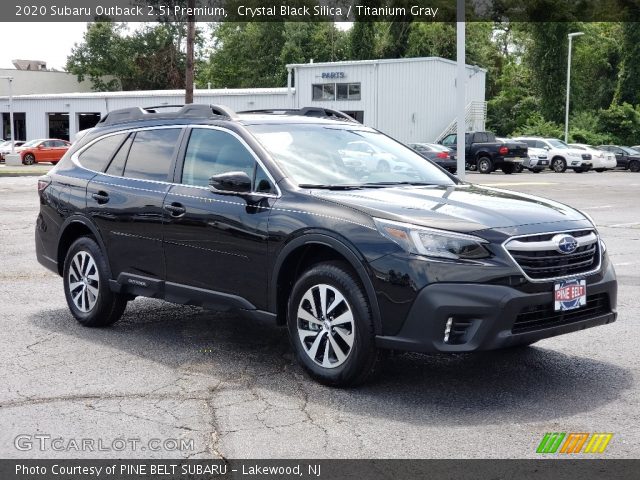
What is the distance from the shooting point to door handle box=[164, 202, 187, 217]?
21.2 ft

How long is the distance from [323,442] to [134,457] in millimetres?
960

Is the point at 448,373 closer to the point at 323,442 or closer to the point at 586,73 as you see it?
the point at 323,442

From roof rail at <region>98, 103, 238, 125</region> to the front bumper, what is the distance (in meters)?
2.36

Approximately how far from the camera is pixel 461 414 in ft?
16.5

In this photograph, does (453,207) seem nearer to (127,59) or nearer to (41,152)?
(41,152)

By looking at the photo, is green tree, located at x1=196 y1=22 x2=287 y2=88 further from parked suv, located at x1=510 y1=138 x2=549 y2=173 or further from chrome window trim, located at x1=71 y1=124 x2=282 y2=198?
chrome window trim, located at x1=71 y1=124 x2=282 y2=198

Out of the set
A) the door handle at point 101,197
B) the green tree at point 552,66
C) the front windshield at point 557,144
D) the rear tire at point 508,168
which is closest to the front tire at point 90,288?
the door handle at point 101,197

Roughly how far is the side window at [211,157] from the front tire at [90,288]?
47.8 inches

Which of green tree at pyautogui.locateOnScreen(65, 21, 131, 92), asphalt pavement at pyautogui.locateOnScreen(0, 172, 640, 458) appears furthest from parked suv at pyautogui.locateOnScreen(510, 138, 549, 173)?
green tree at pyautogui.locateOnScreen(65, 21, 131, 92)

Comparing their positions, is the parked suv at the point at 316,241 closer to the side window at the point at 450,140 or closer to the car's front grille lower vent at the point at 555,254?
the car's front grille lower vent at the point at 555,254

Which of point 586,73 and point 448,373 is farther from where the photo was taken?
point 586,73

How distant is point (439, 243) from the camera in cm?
511
